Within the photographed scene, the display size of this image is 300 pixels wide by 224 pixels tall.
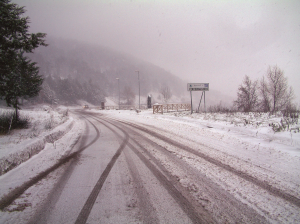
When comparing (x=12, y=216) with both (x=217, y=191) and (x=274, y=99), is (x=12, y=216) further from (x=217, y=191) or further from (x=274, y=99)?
(x=274, y=99)

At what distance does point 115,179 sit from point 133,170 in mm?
557

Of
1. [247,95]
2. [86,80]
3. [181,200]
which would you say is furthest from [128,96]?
[181,200]

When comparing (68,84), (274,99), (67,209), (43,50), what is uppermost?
(43,50)

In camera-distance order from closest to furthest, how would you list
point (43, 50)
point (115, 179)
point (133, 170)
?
point (115, 179), point (133, 170), point (43, 50)

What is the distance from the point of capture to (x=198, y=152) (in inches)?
187

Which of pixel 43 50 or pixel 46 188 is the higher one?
pixel 43 50

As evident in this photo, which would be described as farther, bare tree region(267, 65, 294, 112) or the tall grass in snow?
bare tree region(267, 65, 294, 112)

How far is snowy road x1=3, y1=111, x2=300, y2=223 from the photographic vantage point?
2.02 m

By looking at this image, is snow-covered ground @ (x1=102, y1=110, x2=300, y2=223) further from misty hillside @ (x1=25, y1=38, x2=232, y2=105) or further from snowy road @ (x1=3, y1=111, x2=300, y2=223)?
misty hillside @ (x1=25, y1=38, x2=232, y2=105)

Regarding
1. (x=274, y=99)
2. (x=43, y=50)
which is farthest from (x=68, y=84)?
(x=43, y=50)

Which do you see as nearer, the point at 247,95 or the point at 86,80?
the point at 247,95

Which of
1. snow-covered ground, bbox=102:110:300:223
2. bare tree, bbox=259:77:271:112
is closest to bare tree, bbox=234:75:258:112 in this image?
bare tree, bbox=259:77:271:112

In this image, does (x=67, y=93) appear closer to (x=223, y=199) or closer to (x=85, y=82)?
(x=85, y=82)

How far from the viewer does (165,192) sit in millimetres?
2564
